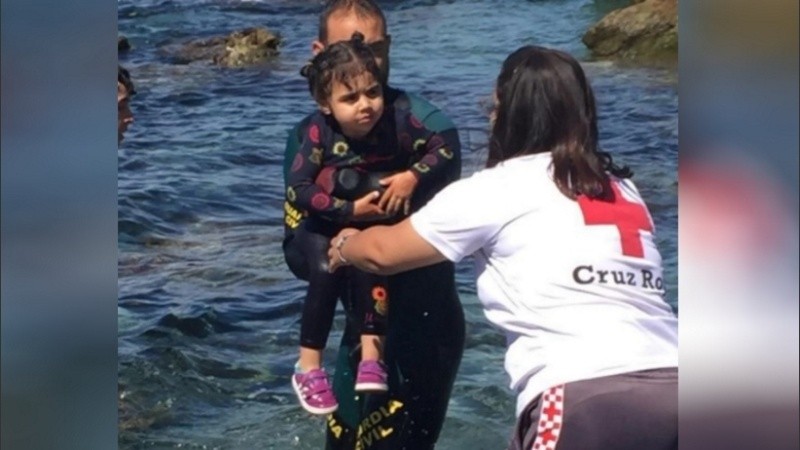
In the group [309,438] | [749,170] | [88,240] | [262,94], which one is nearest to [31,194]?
[88,240]

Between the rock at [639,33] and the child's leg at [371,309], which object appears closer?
the child's leg at [371,309]

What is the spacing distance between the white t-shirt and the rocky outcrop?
65 centimetres

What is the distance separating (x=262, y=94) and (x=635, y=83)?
0.91 meters

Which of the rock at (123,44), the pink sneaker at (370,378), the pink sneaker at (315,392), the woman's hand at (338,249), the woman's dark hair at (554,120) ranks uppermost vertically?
the rock at (123,44)

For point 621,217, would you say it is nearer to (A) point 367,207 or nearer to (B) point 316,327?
(A) point 367,207

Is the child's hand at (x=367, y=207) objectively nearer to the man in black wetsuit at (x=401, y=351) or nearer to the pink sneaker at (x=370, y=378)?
the man in black wetsuit at (x=401, y=351)

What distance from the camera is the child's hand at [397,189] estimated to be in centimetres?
269

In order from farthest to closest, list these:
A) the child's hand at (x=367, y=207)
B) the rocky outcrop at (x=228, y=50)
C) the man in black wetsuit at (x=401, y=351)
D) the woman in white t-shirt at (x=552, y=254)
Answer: the rocky outcrop at (x=228, y=50), the man in black wetsuit at (x=401, y=351), the child's hand at (x=367, y=207), the woman in white t-shirt at (x=552, y=254)

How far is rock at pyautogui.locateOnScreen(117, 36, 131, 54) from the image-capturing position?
3018 mm

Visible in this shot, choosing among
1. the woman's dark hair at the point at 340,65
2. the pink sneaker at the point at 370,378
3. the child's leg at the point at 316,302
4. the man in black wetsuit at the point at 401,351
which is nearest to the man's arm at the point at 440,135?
the man in black wetsuit at the point at 401,351

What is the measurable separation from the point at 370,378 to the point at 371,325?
124 mm

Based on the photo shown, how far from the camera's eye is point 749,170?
10.4 feet

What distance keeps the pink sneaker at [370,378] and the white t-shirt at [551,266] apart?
33cm

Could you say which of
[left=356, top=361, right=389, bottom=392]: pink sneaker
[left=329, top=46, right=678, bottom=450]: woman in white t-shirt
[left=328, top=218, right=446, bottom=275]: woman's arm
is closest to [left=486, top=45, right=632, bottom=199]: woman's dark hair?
[left=329, top=46, right=678, bottom=450]: woman in white t-shirt
